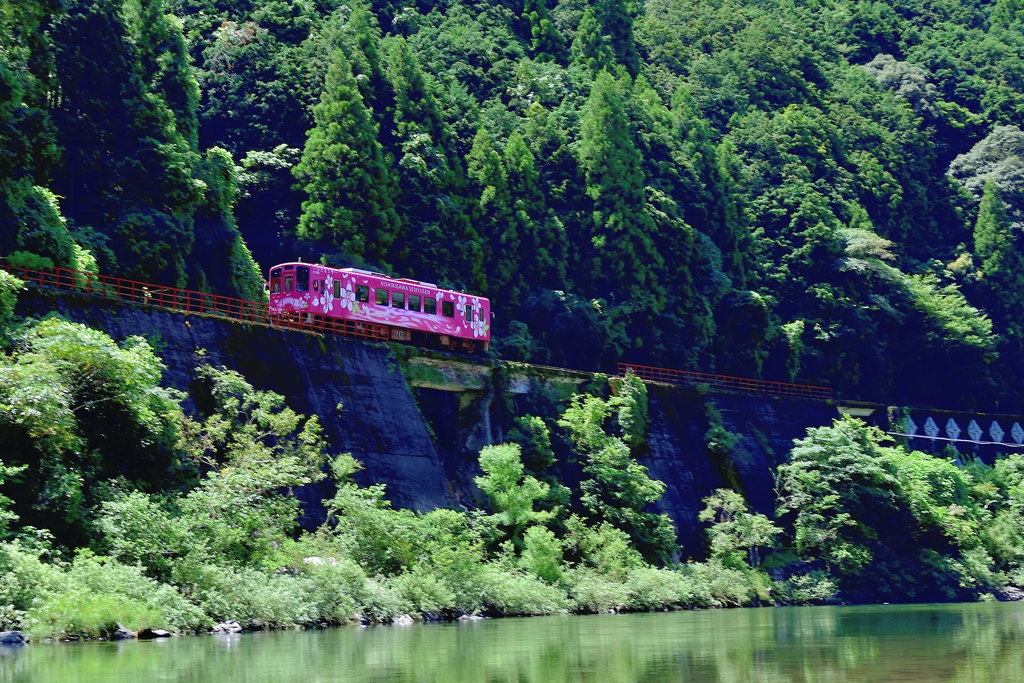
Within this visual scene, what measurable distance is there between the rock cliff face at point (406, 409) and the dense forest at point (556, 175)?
4.72m

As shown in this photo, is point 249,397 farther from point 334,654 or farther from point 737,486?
point 737,486

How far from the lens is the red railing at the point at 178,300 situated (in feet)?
122

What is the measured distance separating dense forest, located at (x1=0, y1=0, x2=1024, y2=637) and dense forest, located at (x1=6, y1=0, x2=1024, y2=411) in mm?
158

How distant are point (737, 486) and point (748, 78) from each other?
35509 mm

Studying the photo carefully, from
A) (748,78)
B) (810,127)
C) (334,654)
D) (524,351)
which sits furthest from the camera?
(748,78)

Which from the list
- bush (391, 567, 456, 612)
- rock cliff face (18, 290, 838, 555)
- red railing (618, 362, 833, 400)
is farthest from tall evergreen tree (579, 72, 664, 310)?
bush (391, 567, 456, 612)

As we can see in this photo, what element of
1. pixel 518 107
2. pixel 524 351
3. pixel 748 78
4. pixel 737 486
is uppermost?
pixel 748 78

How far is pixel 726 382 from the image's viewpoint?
62.7 m

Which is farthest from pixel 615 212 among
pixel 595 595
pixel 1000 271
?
pixel 1000 271

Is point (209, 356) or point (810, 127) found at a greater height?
point (810, 127)

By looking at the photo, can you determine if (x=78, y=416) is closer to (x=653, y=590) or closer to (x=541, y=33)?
(x=653, y=590)

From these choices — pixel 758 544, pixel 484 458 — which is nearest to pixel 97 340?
pixel 484 458

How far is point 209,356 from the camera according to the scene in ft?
126

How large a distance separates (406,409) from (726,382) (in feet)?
74.8
